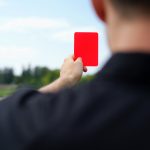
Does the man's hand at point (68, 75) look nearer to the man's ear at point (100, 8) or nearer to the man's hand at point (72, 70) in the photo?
the man's hand at point (72, 70)

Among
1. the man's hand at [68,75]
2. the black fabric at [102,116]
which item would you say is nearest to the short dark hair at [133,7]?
the black fabric at [102,116]

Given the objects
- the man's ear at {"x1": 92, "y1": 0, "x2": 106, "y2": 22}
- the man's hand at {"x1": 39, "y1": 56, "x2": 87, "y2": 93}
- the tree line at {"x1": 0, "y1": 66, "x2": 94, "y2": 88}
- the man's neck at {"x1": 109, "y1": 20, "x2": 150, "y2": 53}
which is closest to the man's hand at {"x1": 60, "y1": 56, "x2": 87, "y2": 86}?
the man's hand at {"x1": 39, "y1": 56, "x2": 87, "y2": 93}

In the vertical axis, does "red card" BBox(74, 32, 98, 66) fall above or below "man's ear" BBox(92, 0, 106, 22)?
below

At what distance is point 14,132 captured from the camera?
5.94 feet

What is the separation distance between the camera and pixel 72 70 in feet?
8.70

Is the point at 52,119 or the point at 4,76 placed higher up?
the point at 52,119

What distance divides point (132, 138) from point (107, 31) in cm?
33

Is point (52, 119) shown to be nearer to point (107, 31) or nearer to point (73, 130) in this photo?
point (73, 130)

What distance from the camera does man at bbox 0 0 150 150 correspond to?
1748 mm

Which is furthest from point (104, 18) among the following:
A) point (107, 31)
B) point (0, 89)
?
point (0, 89)

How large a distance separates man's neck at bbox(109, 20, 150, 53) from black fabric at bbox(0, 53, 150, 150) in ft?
0.07

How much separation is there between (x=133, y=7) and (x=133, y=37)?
89 millimetres

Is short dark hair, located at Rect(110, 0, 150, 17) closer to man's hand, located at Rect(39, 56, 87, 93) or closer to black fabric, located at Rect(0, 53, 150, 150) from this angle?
black fabric, located at Rect(0, 53, 150, 150)

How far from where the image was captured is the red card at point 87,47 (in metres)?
2.96
